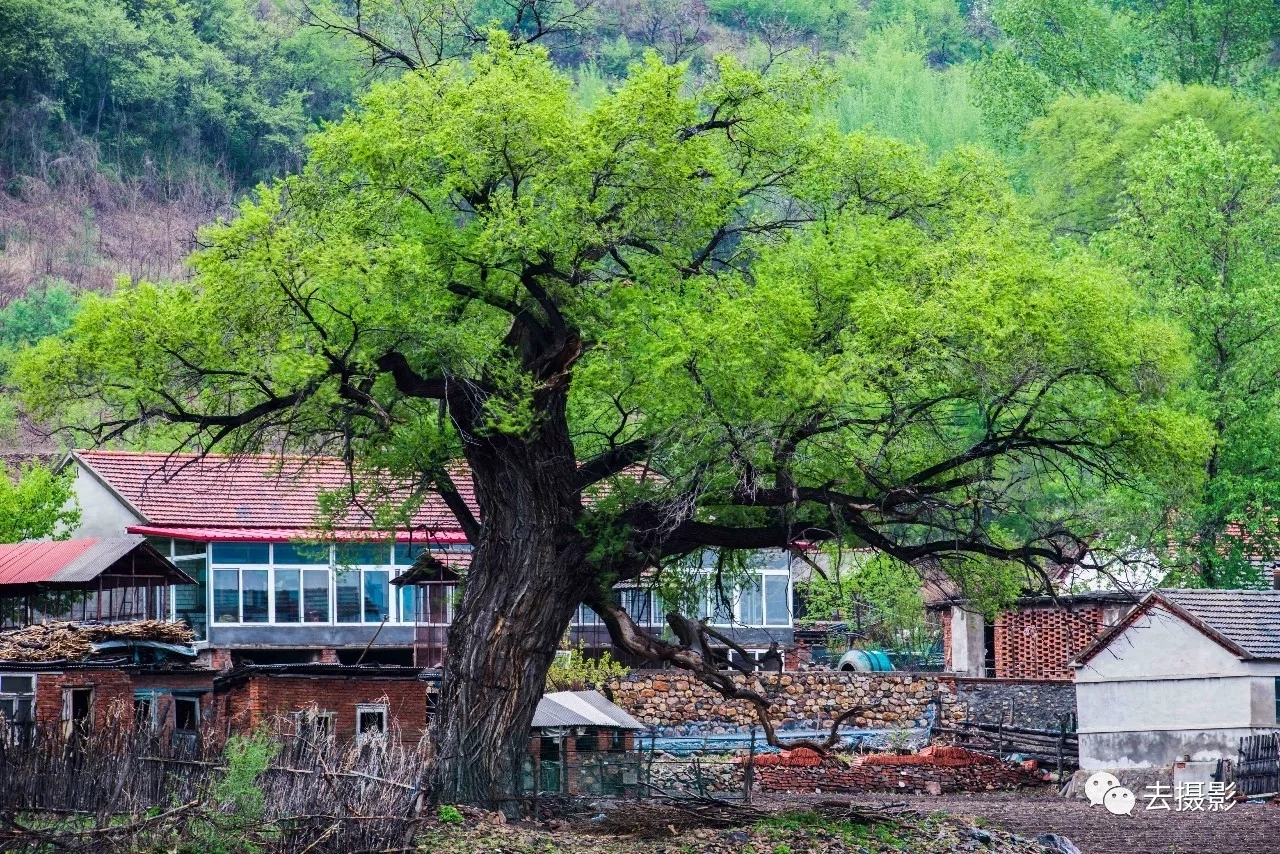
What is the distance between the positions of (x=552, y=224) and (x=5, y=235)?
103m

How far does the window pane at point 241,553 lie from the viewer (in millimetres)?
47812

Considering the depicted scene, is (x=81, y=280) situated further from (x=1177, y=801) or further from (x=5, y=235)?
(x=1177, y=801)

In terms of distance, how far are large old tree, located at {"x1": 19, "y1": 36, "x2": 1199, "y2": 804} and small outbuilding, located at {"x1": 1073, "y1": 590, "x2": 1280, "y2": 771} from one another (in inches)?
361

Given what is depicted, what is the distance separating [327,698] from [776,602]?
74.5 ft

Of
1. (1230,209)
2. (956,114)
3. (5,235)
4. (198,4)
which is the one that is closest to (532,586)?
(1230,209)

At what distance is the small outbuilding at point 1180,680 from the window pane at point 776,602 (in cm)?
1881

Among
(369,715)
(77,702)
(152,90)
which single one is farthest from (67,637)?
(152,90)

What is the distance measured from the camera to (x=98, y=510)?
50.2 meters

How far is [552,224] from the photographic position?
80.5 ft

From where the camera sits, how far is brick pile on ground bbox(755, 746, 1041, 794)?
3738 centimetres

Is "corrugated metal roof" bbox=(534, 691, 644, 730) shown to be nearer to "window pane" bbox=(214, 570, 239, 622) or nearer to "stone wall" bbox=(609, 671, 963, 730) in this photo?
"stone wall" bbox=(609, 671, 963, 730)

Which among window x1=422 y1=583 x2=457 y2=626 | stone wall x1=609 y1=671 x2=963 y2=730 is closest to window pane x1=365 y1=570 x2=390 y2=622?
window x1=422 y1=583 x2=457 y2=626

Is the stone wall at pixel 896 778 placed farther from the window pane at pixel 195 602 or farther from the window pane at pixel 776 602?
the window pane at pixel 195 602

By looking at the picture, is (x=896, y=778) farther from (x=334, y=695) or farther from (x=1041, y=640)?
(x=334, y=695)
